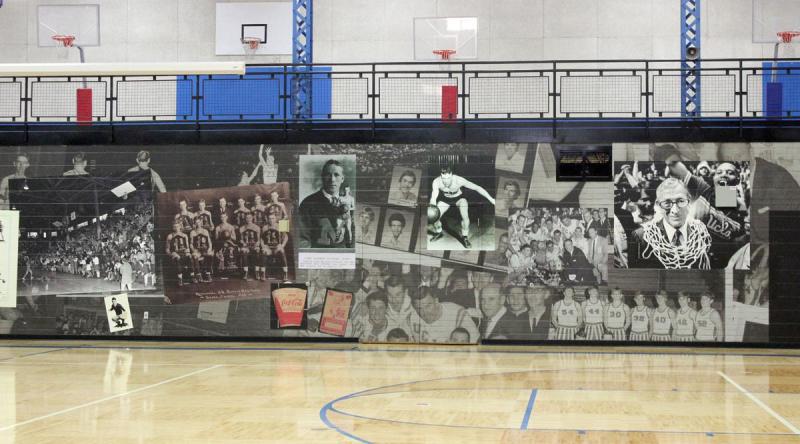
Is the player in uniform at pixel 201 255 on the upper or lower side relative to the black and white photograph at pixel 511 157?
lower

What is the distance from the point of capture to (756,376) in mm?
13648

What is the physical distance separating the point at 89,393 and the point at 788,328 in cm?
1212

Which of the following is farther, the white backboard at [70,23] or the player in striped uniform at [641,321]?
the white backboard at [70,23]

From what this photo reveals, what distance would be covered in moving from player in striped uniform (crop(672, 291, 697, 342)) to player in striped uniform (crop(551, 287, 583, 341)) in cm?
172

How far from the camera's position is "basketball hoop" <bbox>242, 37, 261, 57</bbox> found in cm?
2602

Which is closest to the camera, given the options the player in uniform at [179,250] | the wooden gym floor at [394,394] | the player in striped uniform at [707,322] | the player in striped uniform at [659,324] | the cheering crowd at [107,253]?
the wooden gym floor at [394,394]

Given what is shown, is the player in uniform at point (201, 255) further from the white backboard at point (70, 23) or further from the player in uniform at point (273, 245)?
the white backboard at point (70, 23)

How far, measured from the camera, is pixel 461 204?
1820 centimetres

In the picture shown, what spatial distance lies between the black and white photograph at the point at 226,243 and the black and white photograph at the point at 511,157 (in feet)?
13.2

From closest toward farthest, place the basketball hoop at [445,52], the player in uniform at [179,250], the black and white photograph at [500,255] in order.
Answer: the black and white photograph at [500,255], the player in uniform at [179,250], the basketball hoop at [445,52]

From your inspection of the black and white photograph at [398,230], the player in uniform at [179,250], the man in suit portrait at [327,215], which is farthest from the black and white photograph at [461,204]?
the player in uniform at [179,250]

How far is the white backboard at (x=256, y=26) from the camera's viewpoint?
26.2 metres

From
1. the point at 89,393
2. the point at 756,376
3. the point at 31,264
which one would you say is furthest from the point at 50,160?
the point at 756,376

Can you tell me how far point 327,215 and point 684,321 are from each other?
680cm
